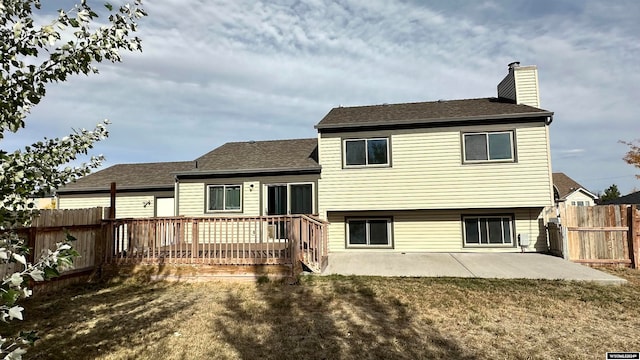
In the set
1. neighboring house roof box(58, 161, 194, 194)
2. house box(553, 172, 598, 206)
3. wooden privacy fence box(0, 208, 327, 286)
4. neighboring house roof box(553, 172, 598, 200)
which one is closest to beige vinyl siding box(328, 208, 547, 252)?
wooden privacy fence box(0, 208, 327, 286)

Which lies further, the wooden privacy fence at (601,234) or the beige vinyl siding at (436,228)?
the beige vinyl siding at (436,228)

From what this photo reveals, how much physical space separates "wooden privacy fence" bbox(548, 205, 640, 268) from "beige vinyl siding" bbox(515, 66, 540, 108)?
4.27 meters

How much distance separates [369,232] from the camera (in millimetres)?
12844

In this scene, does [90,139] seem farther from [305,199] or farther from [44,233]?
[305,199]

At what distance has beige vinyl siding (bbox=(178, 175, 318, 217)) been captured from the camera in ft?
42.6

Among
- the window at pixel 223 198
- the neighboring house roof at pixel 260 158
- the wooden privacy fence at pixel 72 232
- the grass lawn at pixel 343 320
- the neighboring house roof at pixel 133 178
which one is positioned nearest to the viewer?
the grass lawn at pixel 343 320

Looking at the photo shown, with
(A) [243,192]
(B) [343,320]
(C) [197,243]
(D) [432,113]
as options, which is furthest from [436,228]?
(C) [197,243]

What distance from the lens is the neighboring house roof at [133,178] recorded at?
16.5 metres

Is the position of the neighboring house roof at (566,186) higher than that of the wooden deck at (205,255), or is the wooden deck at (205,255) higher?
the neighboring house roof at (566,186)

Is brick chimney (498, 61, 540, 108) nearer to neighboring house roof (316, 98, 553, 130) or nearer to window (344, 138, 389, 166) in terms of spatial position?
neighboring house roof (316, 98, 553, 130)

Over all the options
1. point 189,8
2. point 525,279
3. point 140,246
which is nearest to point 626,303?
point 525,279

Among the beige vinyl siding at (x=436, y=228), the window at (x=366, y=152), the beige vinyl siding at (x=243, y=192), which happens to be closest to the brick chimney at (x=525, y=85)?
the beige vinyl siding at (x=436, y=228)

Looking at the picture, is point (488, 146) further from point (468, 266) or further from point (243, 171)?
point (243, 171)

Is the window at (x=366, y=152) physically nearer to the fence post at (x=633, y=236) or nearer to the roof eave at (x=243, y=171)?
the roof eave at (x=243, y=171)
